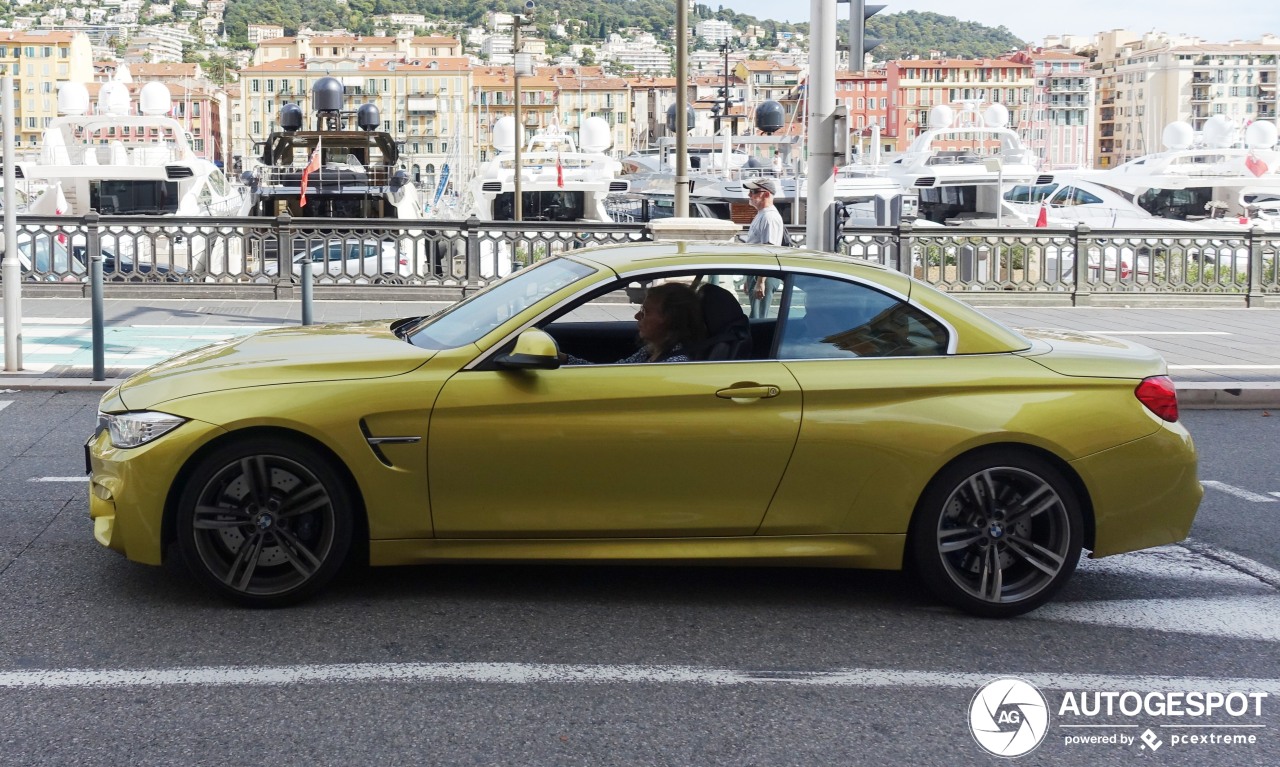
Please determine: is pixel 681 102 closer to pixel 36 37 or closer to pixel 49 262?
pixel 49 262

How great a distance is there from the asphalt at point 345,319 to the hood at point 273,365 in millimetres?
6167

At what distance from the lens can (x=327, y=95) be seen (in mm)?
29641

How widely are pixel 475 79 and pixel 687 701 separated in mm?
180415

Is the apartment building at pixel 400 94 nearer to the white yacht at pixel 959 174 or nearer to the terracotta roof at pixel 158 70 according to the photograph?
the terracotta roof at pixel 158 70

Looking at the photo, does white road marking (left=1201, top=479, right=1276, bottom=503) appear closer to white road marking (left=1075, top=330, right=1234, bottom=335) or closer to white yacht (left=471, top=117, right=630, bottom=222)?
white road marking (left=1075, top=330, right=1234, bottom=335)

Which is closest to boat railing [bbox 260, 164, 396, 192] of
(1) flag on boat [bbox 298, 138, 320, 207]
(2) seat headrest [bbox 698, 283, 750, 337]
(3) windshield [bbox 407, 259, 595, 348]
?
(1) flag on boat [bbox 298, 138, 320, 207]

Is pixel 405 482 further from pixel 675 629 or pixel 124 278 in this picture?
pixel 124 278

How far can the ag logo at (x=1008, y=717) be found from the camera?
429 cm

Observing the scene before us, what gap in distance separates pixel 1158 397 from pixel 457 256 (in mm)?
15251

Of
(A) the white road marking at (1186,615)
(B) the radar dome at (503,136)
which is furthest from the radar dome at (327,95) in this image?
A: (A) the white road marking at (1186,615)

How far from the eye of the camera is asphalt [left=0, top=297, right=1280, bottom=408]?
12.0 metres

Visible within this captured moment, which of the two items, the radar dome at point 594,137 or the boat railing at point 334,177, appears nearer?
the boat railing at point 334,177

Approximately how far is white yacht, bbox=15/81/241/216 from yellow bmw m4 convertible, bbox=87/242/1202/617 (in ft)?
86.2

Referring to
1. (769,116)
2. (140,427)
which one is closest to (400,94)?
(769,116)
